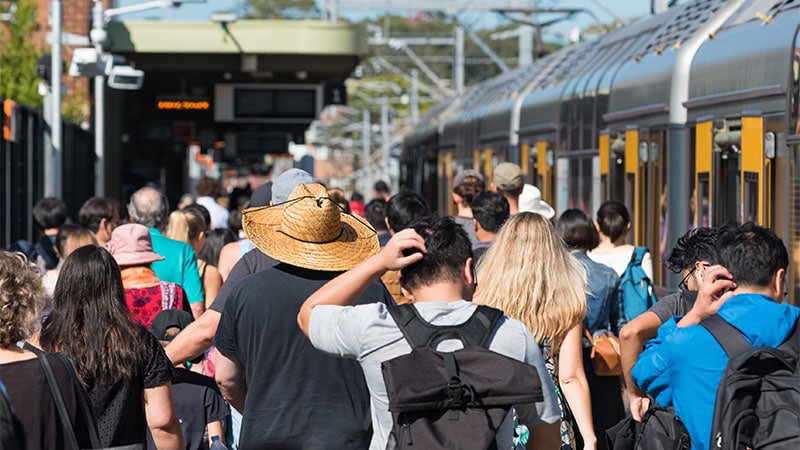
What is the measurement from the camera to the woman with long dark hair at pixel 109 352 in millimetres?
5117

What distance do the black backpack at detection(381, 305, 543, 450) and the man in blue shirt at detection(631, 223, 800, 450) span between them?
719mm

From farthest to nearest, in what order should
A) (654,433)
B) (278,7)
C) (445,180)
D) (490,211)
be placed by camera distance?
(278,7) → (445,180) → (490,211) → (654,433)

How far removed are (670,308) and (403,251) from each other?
6.72 feet

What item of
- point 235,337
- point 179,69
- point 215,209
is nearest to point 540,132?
point 215,209

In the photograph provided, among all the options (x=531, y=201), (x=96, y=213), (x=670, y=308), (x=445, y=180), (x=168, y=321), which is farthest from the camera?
(x=445, y=180)

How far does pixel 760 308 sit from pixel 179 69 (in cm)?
2207

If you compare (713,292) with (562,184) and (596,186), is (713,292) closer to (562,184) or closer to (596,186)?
(596,186)

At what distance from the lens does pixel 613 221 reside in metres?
9.02

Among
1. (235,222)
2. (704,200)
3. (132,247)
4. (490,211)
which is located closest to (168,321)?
(132,247)

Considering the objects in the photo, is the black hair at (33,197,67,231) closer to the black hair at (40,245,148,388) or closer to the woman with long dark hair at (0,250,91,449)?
the black hair at (40,245,148,388)

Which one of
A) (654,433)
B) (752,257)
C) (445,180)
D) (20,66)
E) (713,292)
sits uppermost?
(20,66)

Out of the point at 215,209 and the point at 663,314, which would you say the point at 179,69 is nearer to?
the point at 215,209

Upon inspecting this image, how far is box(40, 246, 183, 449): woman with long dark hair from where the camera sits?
5117 millimetres

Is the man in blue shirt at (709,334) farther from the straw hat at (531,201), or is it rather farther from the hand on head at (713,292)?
the straw hat at (531,201)
